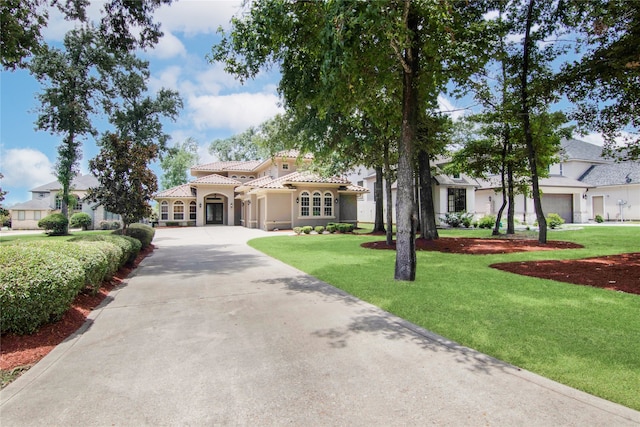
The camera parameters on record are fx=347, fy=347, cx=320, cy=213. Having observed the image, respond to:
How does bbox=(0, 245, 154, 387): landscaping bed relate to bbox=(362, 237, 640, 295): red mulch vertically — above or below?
below

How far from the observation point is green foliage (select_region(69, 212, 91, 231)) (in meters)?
31.7

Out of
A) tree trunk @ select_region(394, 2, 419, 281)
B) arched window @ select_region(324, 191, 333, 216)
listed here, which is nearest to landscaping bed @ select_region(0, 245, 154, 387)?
tree trunk @ select_region(394, 2, 419, 281)

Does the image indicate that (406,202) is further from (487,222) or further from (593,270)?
(487,222)

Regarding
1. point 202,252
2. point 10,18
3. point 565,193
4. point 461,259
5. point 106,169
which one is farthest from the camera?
point 565,193

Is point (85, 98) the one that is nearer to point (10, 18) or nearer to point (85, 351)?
point (10, 18)

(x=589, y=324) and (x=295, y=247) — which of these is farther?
(x=295, y=247)

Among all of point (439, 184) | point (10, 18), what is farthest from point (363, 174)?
point (10, 18)

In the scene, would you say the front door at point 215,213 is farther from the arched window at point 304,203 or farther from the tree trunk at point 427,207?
the tree trunk at point 427,207

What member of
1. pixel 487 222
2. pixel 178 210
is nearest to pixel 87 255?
pixel 487 222

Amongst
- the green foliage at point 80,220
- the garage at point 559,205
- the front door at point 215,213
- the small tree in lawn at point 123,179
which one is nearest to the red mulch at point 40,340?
the small tree in lawn at point 123,179

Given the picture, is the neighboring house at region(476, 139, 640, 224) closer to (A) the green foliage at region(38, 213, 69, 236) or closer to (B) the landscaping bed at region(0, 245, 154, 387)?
(B) the landscaping bed at region(0, 245, 154, 387)

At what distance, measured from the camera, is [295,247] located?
49.4 feet

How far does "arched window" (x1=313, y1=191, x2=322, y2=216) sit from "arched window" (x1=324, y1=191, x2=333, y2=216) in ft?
1.35

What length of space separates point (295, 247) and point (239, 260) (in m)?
3.67
